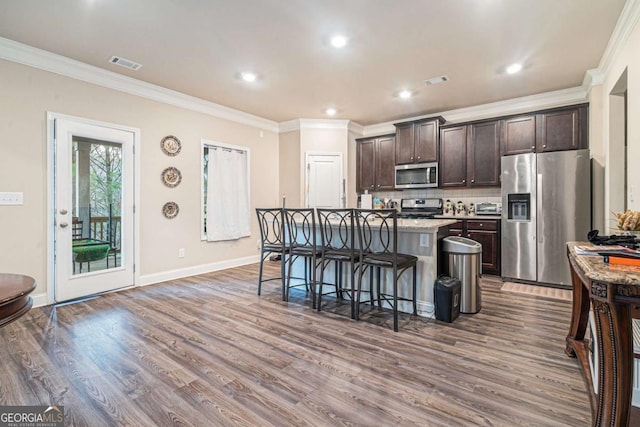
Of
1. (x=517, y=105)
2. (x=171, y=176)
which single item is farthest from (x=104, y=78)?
A: (x=517, y=105)

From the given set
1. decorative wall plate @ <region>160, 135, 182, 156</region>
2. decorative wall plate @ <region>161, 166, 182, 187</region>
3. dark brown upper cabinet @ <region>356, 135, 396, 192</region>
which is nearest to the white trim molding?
decorative wall plate @ <region>161, 166, 182, 187</region>

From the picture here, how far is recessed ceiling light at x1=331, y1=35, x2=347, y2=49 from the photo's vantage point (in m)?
3.07

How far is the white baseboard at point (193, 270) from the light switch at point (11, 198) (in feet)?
5.18

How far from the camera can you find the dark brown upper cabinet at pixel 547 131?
14.0 ft

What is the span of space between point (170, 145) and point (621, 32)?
528 cm

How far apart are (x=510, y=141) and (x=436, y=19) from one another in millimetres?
2772

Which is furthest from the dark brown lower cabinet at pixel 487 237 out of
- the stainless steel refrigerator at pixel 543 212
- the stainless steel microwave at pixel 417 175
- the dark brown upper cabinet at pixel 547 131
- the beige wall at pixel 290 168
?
the beige wall at pixel 290 168

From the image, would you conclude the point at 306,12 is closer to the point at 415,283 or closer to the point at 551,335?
the point at 415,283

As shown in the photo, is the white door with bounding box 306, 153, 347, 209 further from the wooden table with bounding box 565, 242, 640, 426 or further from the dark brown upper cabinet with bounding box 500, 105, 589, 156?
the wooden table with bounding box 565, 242, 640, 426

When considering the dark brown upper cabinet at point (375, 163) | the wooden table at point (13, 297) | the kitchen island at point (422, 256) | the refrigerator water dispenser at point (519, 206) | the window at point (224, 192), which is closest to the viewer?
the wooden table at point (13, 297)

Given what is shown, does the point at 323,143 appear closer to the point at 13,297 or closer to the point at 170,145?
the point at 170,145

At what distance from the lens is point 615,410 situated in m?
1.32
